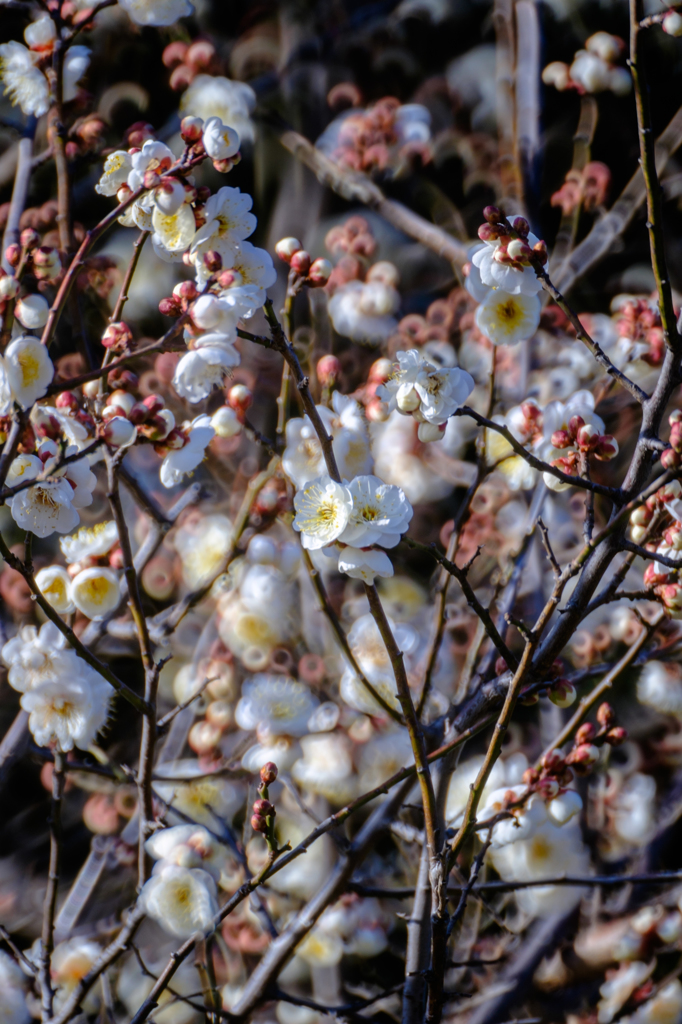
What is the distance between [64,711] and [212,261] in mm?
851

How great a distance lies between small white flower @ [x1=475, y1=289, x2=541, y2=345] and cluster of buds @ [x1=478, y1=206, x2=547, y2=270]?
0.14 metres

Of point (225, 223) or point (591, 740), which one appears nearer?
point (225, 223)

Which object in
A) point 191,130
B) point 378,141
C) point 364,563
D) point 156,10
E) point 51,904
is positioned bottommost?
point 51,904

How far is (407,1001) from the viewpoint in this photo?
4.02 feet

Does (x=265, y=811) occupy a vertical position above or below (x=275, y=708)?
below

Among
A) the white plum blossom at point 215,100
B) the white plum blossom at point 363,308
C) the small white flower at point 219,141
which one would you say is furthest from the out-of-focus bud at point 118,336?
the white plum blossom at point 215,100

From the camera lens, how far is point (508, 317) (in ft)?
4.34

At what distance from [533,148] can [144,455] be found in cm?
186

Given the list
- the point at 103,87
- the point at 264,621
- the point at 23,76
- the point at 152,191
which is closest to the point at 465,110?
the point at 103,87

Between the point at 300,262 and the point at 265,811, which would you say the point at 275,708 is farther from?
the point at 300,262

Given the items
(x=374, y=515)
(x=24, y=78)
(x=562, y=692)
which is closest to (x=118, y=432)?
(x=374, y=515)

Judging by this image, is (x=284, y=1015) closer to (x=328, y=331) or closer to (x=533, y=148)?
(x=328, y=331)

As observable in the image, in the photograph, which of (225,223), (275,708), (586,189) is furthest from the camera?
(586,189)

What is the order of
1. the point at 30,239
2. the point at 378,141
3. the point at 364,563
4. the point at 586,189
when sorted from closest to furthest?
the point at 364,563 → the point at 30,239 → the point at 586,189 → the point at 378,141
